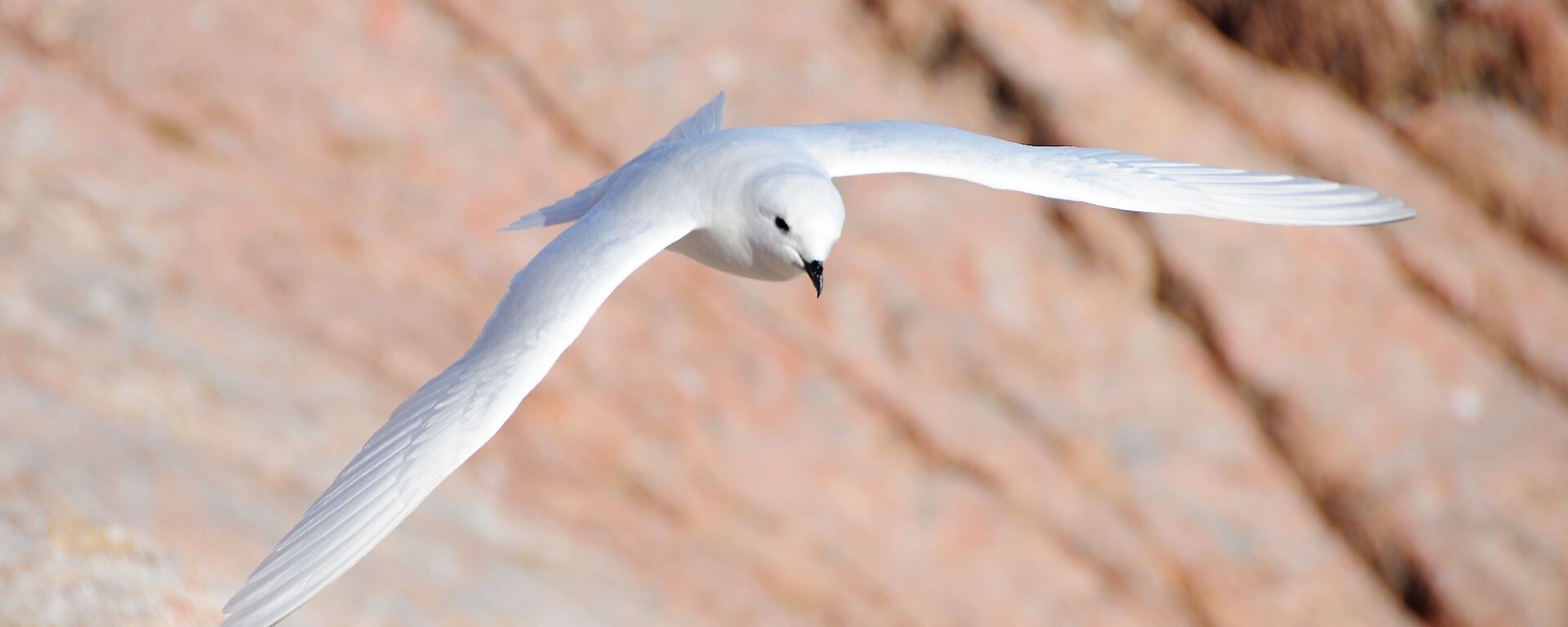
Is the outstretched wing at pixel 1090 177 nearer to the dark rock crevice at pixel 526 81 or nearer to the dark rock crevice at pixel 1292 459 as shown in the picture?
the dark rock crevice at pixel 526 81

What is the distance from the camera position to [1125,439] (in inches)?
294

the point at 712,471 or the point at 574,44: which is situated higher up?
the point at 574,44

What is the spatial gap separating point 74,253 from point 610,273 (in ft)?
12.7

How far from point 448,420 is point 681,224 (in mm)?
711

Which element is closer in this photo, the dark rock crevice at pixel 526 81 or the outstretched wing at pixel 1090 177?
the outstretched wing at pixel 1090 177

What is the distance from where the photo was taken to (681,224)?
3244 mm

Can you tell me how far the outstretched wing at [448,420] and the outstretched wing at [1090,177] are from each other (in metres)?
0.59

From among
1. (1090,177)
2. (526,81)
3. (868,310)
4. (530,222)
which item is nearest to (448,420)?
(530,222)

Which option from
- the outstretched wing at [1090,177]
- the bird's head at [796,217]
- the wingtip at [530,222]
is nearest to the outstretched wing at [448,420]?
the bird's head at [796,217]

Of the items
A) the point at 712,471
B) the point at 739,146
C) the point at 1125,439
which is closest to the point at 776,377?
the point at 712,471

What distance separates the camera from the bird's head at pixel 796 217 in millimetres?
3129

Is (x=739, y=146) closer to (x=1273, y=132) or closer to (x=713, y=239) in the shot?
(x=713, y=239)

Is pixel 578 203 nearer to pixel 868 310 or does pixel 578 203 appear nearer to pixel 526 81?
pixel 526 81

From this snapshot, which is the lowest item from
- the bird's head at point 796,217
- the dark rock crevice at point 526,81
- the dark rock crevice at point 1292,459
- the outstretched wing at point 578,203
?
the dark rock crevice at point 1292,459
